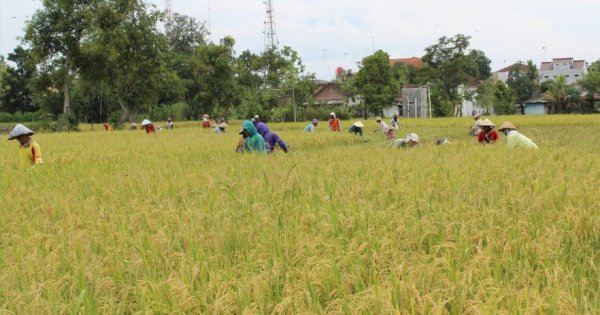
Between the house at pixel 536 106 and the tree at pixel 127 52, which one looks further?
the house at pixel 536 106

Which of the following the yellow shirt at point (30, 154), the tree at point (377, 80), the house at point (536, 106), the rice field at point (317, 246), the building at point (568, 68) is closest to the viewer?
the rice field at point (317, 246)

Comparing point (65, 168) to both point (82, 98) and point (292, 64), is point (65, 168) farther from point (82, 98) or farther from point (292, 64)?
point (82, 98)

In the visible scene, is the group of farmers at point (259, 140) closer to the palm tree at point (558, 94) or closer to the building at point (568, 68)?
the palm tree at point (558, 94)

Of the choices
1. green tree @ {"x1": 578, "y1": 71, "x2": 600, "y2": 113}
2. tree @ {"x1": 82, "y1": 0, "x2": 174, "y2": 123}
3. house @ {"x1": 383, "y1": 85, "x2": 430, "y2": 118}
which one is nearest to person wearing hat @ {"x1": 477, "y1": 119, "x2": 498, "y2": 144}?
tree @ {"x1": 82, "y1": 0, "x2": 174, "y2": 123}

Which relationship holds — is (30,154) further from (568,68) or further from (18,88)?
(568,68)

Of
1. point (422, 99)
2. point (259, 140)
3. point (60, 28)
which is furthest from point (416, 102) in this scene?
point (259, 140)

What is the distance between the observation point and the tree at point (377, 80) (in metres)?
38.0

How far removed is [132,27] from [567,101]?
1521 inches

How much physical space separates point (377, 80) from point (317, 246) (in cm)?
3641

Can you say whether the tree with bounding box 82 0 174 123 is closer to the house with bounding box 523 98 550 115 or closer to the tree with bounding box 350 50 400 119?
the tree with bounding box 350 50 400 119

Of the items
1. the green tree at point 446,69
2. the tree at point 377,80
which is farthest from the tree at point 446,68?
the tree at point 377,80

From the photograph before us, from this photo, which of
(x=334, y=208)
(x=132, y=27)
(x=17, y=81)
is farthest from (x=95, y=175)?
(x=17, y=81)

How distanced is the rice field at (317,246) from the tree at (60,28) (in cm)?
2778

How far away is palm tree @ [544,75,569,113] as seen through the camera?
46553mm
